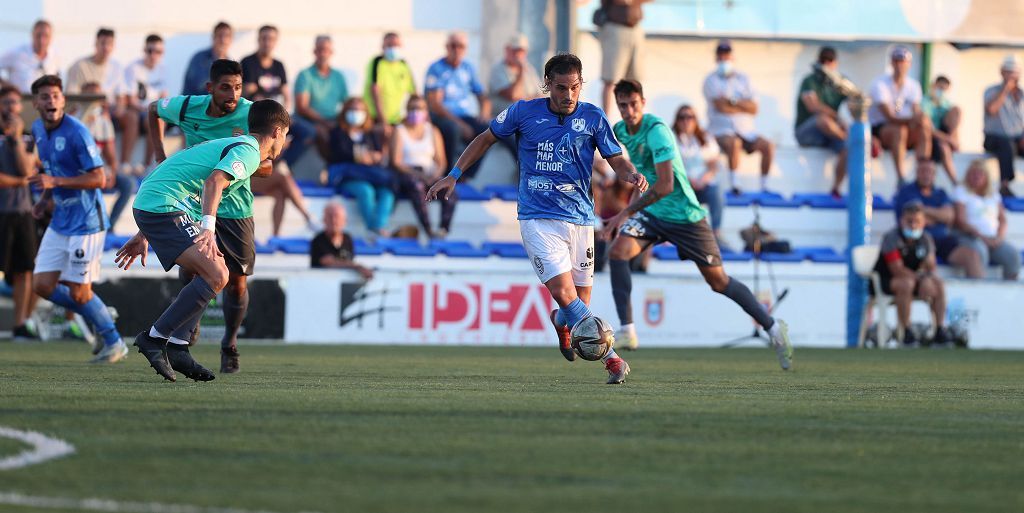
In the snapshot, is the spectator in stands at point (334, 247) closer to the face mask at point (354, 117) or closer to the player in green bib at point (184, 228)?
the face mask at point (354, 117)

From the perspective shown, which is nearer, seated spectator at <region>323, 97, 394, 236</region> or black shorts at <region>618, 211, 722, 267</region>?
black shorts at <region>618, 211, 722, 267</region>

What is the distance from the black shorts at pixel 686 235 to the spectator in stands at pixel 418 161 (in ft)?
20.9

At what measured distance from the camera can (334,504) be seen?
430 centimetres

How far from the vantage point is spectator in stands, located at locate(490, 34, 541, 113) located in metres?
19.9

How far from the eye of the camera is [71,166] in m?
11.8

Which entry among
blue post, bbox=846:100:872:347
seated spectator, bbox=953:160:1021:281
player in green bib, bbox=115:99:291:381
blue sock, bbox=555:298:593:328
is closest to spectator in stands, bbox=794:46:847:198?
seated spectator, bbox=953:160:1021:281

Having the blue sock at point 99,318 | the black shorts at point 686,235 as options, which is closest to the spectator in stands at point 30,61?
the blue sock at point 99,318

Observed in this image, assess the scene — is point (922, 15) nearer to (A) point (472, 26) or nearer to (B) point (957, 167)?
(B) point (957, 167)

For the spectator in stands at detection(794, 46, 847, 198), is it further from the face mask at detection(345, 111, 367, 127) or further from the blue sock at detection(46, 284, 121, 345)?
the blue sock at detection(46, 284, 121, 345)

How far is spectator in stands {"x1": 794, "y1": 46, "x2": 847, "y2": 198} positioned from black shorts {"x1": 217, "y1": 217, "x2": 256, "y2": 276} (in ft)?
41.9

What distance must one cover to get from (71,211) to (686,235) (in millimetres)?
4802

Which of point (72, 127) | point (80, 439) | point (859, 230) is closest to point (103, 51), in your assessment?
point (72, 127)

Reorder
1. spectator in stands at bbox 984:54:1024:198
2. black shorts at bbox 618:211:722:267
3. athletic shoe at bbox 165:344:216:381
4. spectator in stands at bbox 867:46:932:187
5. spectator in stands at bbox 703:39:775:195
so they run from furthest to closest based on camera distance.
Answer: spectator in stands at bbox 984:54:1024:198 → spectator in stands at bbox 867:46:932:187 → spectator in stands at bbox 703:39:775:195 → black shorts at bbox 618:211:722:267 → athletic shoe at bbox 165:344:216:381

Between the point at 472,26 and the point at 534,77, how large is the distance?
1.94 m
